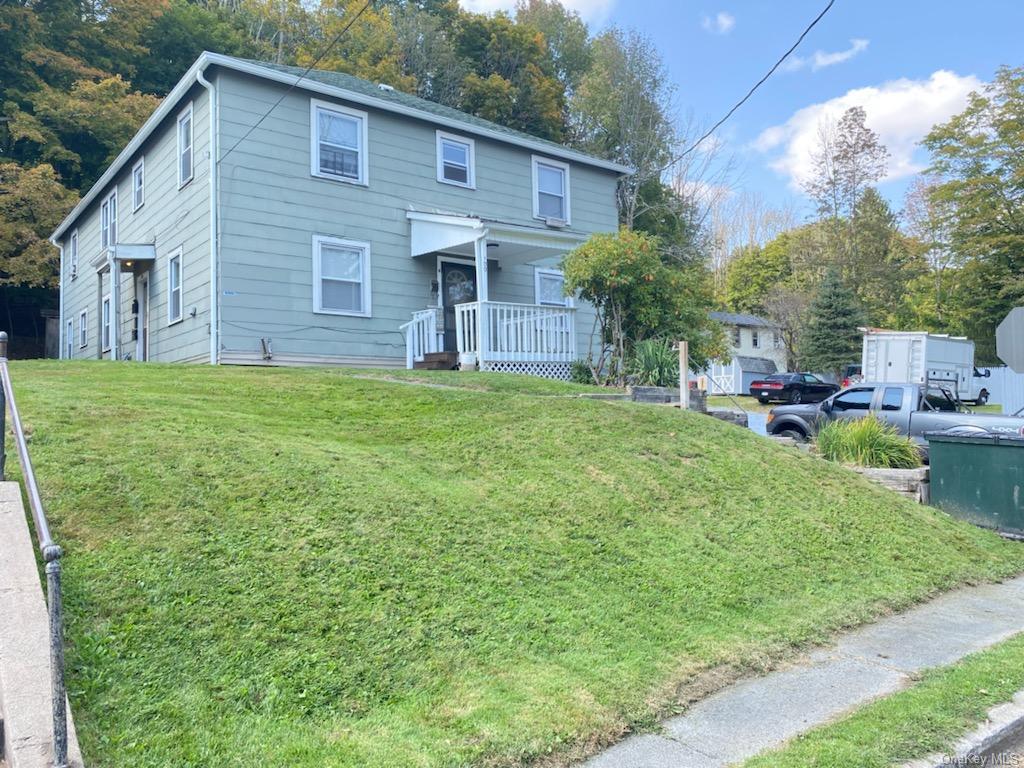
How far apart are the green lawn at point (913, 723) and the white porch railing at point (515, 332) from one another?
10367mm

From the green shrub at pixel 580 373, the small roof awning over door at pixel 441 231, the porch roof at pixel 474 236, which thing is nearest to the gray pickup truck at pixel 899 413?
the green shrub at pixel 580 373

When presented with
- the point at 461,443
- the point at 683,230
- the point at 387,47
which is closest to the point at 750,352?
the point at 683,230

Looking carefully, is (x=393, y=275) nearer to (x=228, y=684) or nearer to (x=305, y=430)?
(x=305, y=430)

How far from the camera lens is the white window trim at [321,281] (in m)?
14.8

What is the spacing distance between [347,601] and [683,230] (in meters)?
32.3

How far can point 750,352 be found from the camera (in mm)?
47219

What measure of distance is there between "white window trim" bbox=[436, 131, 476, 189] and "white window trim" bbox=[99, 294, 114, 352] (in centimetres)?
926

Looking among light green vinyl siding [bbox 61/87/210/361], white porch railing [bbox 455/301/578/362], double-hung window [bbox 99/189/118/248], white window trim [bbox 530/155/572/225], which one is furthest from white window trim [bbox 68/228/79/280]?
white porch railing [bbox 455/301/578/362]

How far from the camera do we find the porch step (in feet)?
48.8

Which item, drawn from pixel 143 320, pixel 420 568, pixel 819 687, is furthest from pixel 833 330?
pixel 420 568

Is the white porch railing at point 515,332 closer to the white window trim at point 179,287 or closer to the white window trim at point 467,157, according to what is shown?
the white window trim at point 467,157

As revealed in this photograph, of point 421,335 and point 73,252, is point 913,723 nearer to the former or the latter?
point 421,335

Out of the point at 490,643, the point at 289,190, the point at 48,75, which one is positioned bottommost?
the point at 490,643

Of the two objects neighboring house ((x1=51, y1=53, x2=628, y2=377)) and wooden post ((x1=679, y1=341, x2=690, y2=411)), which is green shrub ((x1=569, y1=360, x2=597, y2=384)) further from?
wooden post ((x1=679, y1=341, x2=690, y2=411))
